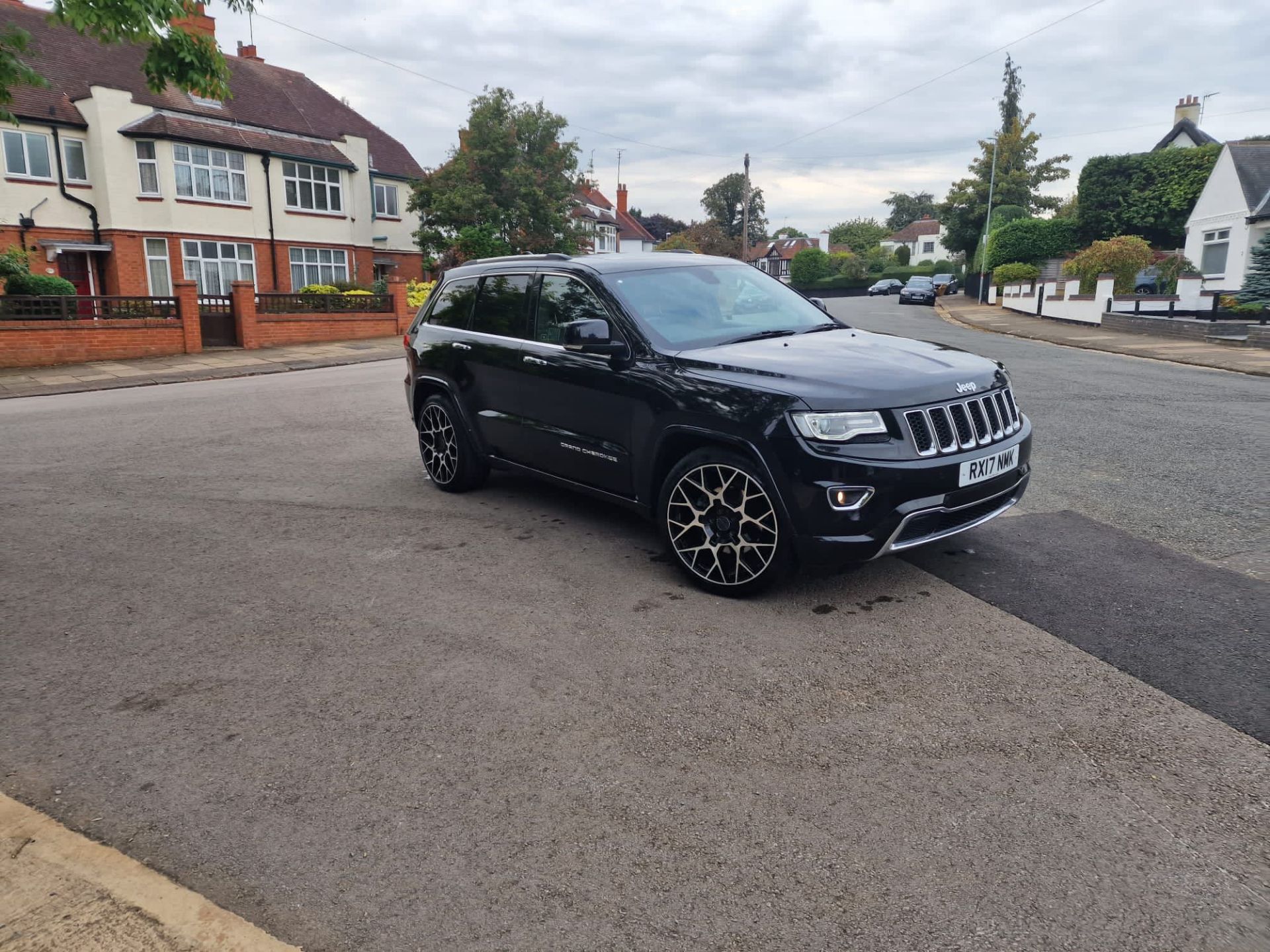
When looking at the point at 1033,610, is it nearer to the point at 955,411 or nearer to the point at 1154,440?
the point at 955,411

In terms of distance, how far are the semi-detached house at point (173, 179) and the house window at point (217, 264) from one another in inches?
1.7

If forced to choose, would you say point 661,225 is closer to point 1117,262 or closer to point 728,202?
point 728,202

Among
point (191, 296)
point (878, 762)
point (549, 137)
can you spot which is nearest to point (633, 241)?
point (549, 137)

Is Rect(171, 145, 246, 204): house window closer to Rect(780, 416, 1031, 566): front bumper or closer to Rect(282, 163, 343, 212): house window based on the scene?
Rect(282, 163, 343, 212): house window

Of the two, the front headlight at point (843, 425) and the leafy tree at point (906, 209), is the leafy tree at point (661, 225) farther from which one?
the front headlight at point (843, 425)

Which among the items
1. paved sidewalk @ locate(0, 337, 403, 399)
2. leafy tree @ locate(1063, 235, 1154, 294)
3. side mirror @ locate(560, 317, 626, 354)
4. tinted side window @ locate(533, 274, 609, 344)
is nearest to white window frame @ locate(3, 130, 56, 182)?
paved sidewalk @ locate(0, 337, 403, 399)

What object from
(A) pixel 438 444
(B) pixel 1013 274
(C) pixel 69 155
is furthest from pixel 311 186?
(A) pixel 438 444

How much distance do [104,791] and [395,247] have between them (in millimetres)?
39296

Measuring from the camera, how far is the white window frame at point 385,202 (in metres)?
39.2

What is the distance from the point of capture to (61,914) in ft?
8.26

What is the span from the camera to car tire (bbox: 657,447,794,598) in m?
4.68

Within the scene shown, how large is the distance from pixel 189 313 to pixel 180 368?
316 cm

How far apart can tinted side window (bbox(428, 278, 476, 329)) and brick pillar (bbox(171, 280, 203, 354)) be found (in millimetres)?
17710

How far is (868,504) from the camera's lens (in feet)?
14.5
